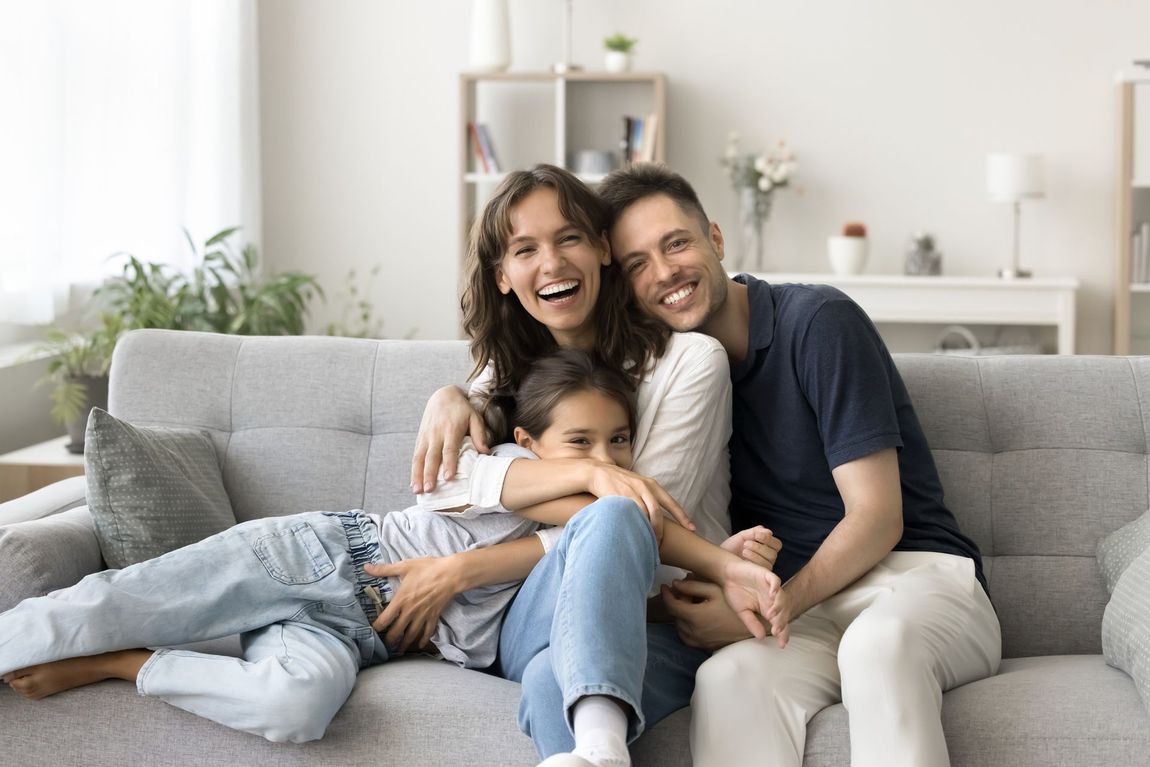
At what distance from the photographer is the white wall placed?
4.73 m

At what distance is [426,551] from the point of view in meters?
1.82

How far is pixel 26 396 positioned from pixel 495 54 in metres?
2.16

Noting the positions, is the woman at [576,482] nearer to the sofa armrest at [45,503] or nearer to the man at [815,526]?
the man at [815,526]

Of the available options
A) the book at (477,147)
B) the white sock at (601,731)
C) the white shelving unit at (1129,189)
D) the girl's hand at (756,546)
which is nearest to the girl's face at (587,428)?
the girl's hand at (756,546)

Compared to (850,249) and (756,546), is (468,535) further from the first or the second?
(850,249)

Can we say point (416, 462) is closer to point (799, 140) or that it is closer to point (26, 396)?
point (26, 396)

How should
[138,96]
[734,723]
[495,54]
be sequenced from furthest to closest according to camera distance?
[495,54], [138,96], [734,723]

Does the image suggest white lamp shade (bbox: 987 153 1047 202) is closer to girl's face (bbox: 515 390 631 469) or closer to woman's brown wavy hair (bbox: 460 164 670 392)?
woman's brown wavy hair (bbox: 460 164 670 392)

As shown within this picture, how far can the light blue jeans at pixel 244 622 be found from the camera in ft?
5.05

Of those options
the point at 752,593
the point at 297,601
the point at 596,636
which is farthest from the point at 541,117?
the point at 596,636

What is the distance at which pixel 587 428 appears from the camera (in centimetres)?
180

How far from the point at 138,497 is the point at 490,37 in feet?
10.4

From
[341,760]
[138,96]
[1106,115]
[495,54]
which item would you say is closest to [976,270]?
[1106,115]

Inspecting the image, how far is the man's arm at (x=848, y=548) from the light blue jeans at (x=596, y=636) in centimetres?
5
